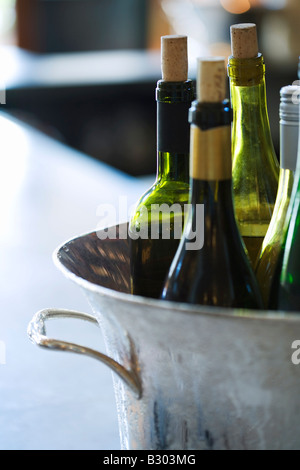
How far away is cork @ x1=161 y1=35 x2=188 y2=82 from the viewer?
0.41 m

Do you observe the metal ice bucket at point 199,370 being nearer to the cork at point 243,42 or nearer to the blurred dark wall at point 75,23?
the cork at point 243,42

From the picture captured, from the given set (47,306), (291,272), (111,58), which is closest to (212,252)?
(291,272)

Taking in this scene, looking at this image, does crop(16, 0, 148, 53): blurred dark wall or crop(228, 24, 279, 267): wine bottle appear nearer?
crop(228, 24, 279, 267): wine bottle

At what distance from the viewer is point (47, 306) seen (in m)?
0.74

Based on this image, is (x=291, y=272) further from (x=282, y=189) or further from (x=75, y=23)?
(x=75, y=23)

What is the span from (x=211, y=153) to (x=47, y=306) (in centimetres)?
43

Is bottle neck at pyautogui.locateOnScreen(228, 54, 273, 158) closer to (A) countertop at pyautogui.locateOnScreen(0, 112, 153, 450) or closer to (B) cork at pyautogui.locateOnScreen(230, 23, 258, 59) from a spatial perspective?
(B) cork at pyautogui.locateOnScreen(230, 23, 258, 59)

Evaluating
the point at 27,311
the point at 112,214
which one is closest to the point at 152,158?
the point at 112,214

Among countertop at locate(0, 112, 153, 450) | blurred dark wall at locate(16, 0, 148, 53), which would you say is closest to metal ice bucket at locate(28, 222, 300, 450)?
countertop at locate(0, 112, 153, 450)

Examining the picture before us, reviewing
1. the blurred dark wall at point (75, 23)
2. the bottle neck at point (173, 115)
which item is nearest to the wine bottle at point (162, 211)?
the bottle neck at point (173, 115)

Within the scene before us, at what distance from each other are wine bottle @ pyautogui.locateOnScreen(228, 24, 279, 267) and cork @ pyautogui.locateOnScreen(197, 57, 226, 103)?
4.7 inches

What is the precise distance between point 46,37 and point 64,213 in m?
3.22

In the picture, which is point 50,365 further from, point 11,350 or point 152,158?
point 152,158

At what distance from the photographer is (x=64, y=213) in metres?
1.07
